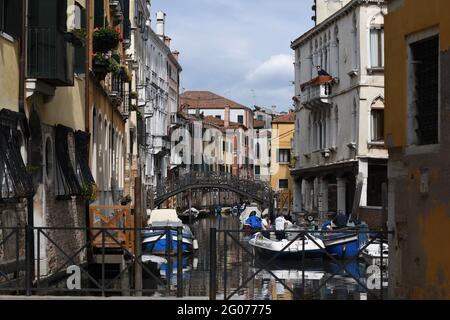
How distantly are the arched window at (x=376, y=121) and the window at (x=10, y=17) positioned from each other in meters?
20.4

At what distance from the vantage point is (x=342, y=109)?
35.2m

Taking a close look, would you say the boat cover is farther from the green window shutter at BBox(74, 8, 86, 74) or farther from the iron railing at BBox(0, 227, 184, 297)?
the green window shutter at BBox(74, 8, 86, 74)

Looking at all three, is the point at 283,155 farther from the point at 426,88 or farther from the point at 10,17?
the point at 426,88

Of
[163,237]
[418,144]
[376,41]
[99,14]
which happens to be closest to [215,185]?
[376,41]

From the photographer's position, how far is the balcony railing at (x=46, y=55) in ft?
48.9

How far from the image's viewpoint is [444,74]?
35.5 feet

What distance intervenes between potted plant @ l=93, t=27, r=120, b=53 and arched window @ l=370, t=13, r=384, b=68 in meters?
13.8

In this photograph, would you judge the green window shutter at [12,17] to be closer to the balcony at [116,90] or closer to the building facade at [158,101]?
the balcony at [116,90]

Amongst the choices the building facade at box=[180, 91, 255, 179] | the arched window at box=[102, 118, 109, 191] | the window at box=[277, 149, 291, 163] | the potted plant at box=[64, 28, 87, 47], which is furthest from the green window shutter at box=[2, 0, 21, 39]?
the building facade at box=[180, 91, 255, 179]

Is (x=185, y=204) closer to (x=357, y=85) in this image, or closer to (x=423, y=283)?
(x=357, y=85)

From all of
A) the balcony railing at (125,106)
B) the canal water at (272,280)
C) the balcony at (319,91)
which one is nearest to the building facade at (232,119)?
the balcony at (319,91)

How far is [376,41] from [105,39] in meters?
14.5
